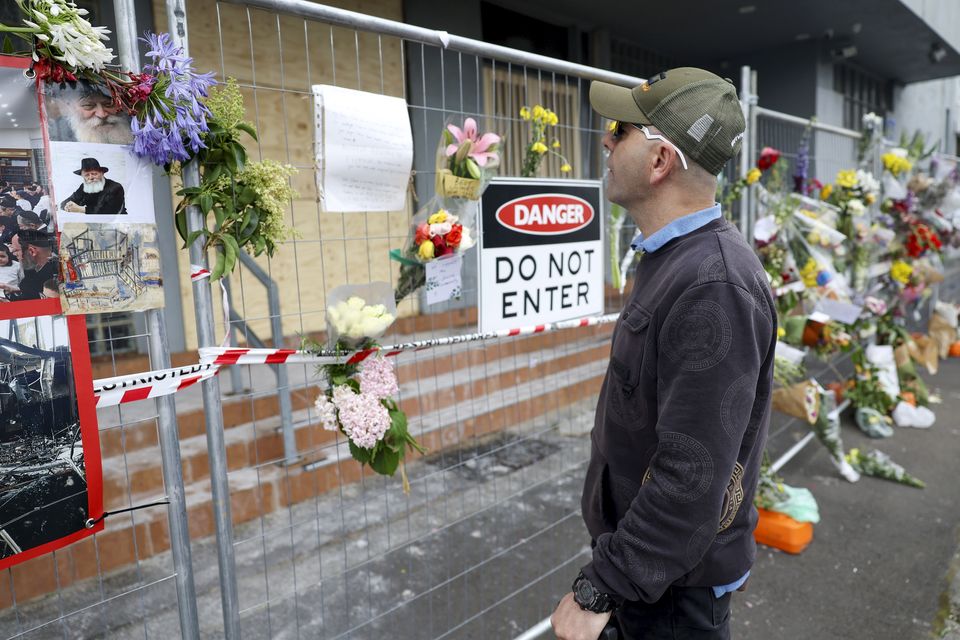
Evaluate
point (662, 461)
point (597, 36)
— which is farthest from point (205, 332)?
point (597, 36)

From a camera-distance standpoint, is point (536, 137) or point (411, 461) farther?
point (411, 461)

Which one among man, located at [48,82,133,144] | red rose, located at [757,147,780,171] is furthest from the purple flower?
red rose, located at [757,147,780,171]

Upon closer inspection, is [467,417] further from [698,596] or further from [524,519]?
[698,596]

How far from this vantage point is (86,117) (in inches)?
50.5

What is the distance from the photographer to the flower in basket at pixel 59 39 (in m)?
1.16

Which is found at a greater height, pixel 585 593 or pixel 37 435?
pixel 37 435

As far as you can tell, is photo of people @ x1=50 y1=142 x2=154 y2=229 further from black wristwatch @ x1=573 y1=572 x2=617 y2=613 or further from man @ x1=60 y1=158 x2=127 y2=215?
black wristwatch @ x1=573 y1=572 x2=617 y2=613

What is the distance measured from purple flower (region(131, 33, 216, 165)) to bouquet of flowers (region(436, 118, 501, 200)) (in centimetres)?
84

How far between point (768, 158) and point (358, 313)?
2898mm

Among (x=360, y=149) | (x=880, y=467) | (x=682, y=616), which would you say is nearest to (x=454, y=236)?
(x=360, y=149)

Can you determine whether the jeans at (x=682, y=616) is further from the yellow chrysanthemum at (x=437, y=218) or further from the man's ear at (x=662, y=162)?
the yellow chrysanthemum at (x=437, y=218)

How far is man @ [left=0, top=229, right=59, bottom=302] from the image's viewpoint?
1.24m

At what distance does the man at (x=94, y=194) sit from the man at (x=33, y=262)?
8 centimetres

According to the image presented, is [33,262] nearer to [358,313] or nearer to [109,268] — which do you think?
[109,268]
